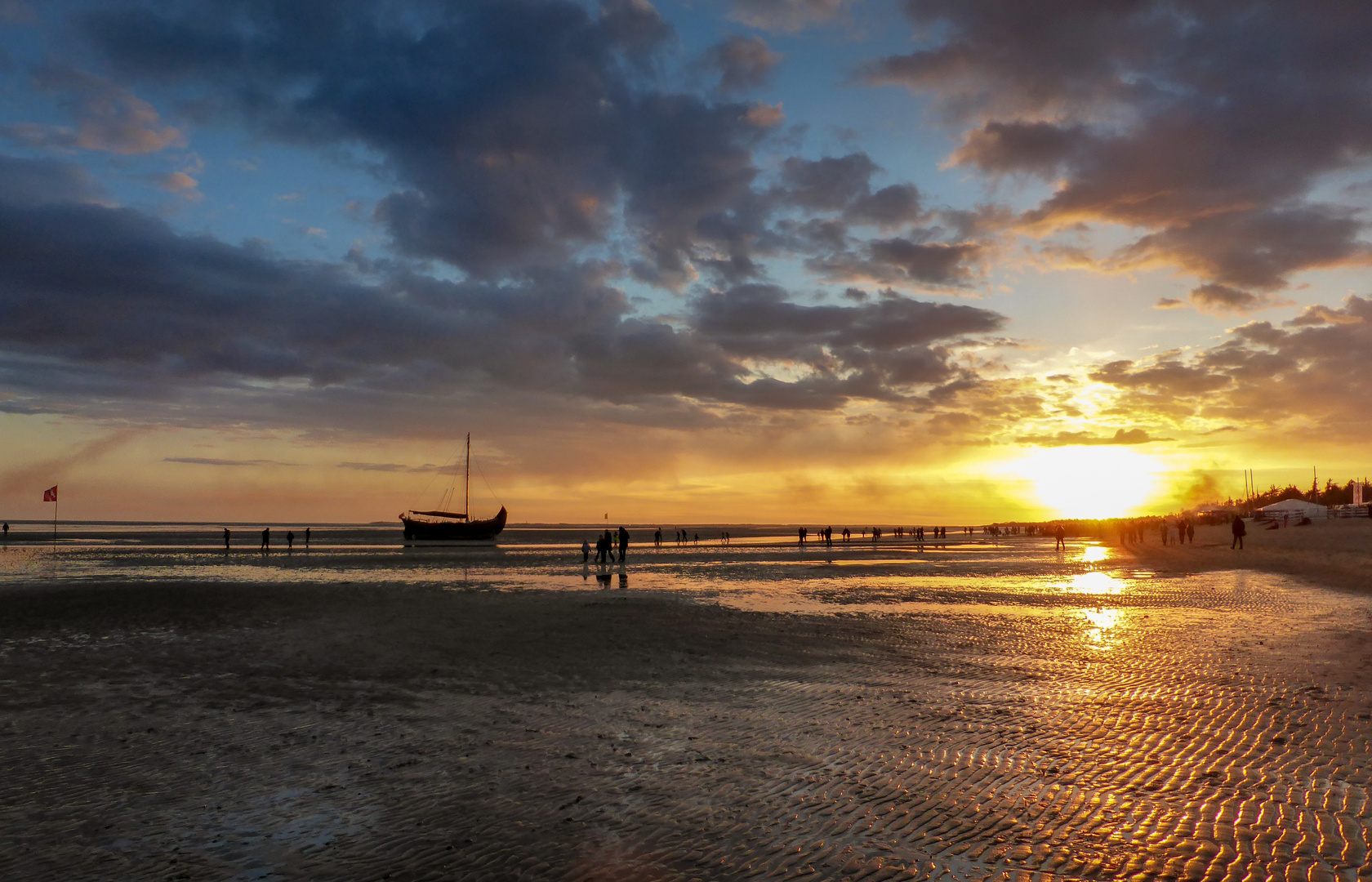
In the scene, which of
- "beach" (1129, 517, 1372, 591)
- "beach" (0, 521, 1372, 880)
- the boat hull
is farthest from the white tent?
the boat hull

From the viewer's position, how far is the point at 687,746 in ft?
28.9

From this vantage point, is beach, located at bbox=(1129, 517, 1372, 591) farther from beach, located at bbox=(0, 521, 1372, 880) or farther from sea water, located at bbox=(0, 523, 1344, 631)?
beach, located at bbox=(0, 521, 1372, 880)

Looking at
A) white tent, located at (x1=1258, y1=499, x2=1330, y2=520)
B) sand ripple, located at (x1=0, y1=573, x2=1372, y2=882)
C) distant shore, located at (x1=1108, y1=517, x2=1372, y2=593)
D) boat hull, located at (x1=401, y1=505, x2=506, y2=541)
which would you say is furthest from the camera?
boat hull, located at (x1=401, y1=505, x2=506, y2=541)

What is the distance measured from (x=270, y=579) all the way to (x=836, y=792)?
33485 mm

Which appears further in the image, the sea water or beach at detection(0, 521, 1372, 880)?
the sea water

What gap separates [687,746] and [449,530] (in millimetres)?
92214

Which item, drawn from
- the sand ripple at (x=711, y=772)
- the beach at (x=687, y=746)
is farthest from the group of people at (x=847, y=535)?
the sand ripple at (x=711, y=772)

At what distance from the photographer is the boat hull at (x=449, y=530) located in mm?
94575

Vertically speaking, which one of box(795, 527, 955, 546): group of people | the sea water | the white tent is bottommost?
box(795, 527, 955, 546): group of people

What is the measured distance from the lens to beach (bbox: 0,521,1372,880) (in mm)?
5926

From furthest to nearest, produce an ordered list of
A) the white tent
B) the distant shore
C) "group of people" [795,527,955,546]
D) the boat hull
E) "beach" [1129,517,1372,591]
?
the boat hull → the white tent → "group of people" [795,527,955,546] → "beach" [1129,517,1372,591] → the distant shore

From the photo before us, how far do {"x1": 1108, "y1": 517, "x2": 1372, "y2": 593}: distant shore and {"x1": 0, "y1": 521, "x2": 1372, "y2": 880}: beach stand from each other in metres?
16.0

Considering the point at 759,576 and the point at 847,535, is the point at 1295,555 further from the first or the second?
the point at 847,535

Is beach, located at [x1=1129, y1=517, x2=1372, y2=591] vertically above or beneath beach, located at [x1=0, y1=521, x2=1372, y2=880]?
beneath
